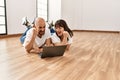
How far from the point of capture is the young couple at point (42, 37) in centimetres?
271

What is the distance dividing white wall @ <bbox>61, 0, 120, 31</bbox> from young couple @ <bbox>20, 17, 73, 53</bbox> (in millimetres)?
5366

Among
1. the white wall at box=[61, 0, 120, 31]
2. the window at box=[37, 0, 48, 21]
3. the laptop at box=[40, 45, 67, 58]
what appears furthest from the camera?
the white wall at box=[61, 0, 120, 31]

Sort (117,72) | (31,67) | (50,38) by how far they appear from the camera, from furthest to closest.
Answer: (50,38), (31,67), (117,72)

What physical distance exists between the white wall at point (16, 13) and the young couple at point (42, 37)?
2516mm

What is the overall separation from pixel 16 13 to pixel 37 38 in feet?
9.43

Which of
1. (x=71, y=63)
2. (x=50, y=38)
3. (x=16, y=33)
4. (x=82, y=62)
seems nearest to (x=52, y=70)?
(x=71, y=63)

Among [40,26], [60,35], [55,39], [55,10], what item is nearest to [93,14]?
[55,10]

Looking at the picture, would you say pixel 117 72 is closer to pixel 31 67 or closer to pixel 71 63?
pixel 71 63

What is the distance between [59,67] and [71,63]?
0.26m

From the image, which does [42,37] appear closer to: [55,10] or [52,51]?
[52,51]

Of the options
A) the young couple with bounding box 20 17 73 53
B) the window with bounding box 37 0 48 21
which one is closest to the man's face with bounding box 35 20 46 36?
the young couple with bounding box 20 17 73 53

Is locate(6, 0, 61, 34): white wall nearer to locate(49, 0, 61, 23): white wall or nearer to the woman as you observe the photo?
locate(49, 0, 61, 23): white wall

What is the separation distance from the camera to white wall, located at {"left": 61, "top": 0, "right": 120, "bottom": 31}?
8.70 metres

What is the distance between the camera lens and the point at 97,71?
2.00 m
